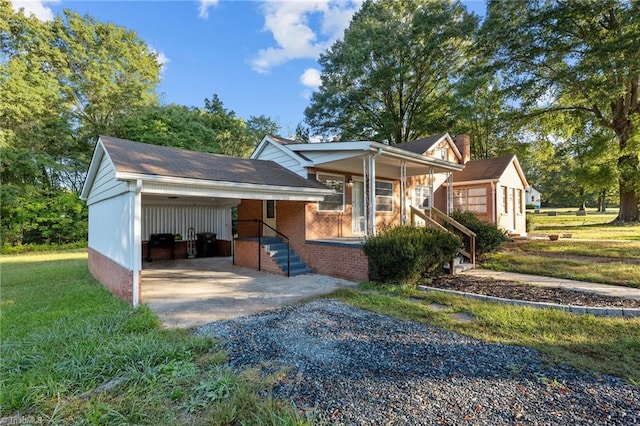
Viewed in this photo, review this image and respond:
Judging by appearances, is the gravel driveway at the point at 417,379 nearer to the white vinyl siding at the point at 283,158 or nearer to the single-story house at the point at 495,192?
the white vinyl siding at the point at 283,158

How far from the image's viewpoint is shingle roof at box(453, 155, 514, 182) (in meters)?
16.9

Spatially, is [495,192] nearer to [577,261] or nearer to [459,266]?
[577,261]

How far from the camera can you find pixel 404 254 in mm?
7305

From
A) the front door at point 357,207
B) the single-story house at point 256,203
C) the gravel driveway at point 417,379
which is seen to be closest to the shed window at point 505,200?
the single-story house at point 256,203

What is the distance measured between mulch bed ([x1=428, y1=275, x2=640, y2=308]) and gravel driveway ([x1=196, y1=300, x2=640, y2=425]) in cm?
287

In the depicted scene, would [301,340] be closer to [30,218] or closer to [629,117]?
[30,218]

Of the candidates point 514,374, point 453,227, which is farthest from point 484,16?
point 514,374

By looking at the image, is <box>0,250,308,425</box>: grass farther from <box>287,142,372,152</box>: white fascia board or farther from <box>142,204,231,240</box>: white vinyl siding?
<box>142,204,231,240</box>: white vinyl siding

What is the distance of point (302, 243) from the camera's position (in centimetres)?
985

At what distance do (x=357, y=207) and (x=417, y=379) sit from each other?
8782 mm

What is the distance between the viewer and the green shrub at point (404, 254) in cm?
739

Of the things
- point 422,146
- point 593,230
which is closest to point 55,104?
point 422,146

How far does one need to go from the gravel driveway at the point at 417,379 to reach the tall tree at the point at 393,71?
2205cm

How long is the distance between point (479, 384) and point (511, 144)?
80.0 ft
